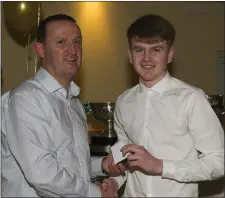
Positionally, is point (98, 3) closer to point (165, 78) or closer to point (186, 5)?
point (186, 5)

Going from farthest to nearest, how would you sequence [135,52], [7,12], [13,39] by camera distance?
1. [13,39]
2. [7,12]
3. [135,52]

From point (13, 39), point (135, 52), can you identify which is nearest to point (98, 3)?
point (13, 39)

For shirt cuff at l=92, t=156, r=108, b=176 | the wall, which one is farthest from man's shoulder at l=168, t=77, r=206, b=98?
the wall

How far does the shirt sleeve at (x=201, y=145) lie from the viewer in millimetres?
890

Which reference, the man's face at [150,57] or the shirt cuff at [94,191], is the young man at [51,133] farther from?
the man's face at [150,57]

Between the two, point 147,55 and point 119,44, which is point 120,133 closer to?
point 147,55

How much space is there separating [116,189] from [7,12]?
1.15 meters

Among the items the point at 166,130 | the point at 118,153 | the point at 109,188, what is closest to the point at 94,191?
the point at 109,188

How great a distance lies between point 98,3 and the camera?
83.6 inches

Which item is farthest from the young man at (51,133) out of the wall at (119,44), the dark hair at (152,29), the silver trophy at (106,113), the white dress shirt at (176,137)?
the wall at (119,44)

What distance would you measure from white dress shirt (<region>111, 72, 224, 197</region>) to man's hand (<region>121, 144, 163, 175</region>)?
0.02 m

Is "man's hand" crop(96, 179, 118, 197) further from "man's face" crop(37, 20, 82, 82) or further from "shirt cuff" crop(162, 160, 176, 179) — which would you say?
"man's face" crop(37, 20, 82, 82)

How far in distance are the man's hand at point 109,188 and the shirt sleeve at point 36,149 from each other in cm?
6

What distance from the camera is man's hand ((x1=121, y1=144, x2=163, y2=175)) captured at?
0.88m
